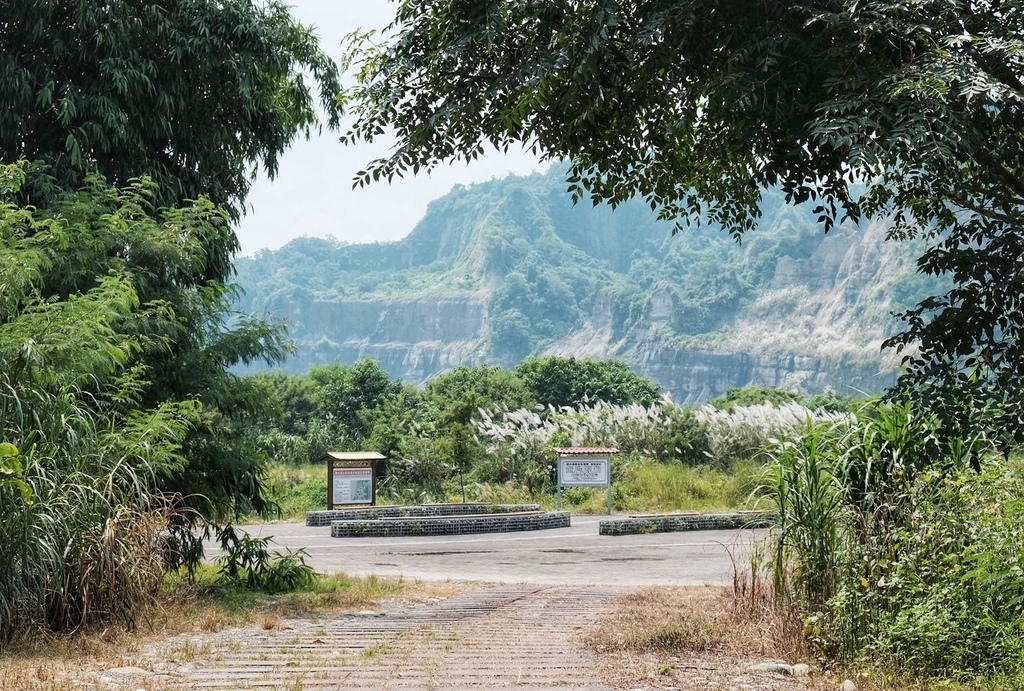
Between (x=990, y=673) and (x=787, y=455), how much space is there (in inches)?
79.1

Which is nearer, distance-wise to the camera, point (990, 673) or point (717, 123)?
point (990, 673)

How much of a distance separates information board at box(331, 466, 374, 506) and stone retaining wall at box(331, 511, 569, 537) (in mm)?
2219

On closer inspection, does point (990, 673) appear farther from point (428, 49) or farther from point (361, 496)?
point (361, 496)

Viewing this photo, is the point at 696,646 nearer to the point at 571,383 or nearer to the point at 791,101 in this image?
the point at 791,101

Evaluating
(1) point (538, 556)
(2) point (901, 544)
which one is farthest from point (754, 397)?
(2) point (901, 544)

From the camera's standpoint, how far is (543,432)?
24938mm

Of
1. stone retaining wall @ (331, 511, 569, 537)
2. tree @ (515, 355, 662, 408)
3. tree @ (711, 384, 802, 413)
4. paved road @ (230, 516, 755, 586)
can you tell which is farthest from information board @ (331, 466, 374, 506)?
tree @ (711, 384, 802, 413)

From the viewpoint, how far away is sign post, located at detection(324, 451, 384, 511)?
1964cm

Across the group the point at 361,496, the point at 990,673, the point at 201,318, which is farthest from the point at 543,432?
the point at 990,673

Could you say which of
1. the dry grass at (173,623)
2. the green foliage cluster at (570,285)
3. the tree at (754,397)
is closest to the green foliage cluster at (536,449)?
the dry grass at (173,623)

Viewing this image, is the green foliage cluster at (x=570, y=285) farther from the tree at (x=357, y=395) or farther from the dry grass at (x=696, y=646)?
the dry grass at (x=696, y=646)

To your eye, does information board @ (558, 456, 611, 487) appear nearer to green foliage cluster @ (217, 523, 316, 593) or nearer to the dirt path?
green foliage cluster @ (217, 523, 316, 593)

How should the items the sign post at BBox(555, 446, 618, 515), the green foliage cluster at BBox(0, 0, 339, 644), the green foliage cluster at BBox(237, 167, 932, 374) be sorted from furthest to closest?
1. the green foliage cluster at BBox(237, 167, 932, 374)
2. the sign post at BBox(555, 446, 618, 515)
3. the green foliage cluster at BBox(0, 0, 339, 644)

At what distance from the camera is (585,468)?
20391 millimetres
